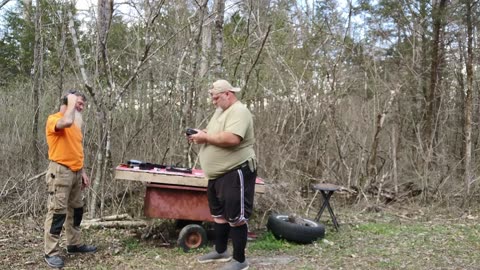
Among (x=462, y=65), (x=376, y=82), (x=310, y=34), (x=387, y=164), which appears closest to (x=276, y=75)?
(x=310, y=34)

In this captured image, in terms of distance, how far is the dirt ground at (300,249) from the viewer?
4754mm

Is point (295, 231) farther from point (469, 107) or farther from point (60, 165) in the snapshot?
point (469, 107)

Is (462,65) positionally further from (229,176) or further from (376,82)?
(229,176)

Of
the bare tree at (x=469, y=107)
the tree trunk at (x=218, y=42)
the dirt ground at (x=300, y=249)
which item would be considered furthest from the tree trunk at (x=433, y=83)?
the tree trunk at (x=218, y=42)

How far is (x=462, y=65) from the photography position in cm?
1121

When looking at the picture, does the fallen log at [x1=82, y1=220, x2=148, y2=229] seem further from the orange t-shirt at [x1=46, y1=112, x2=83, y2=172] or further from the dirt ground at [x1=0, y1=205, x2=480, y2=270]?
the orange t-shirt at [x1=46, y1=112, x2=83, y2=172]

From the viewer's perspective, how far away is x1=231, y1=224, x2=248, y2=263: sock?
14.0 ft

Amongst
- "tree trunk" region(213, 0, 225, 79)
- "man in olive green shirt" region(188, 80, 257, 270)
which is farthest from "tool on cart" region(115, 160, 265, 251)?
"tree trunk" region(213, 0, 225, 79)

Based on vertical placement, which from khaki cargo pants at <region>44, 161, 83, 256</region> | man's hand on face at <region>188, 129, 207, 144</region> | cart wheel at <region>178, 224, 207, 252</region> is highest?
man's hand on face at <region>188, 129, 207, 144</region>

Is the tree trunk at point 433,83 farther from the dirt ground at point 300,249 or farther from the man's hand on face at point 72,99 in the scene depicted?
the man's hand on face at point 72,99

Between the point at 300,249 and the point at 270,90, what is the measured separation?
16.0 ft

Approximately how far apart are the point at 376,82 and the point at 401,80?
1.27 meters

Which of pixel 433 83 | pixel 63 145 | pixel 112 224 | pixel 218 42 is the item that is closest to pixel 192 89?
pixel 218 42

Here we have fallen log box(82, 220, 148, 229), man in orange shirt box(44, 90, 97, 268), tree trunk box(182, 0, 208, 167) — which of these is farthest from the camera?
tree trunk box(182, 0, 208, 167)
